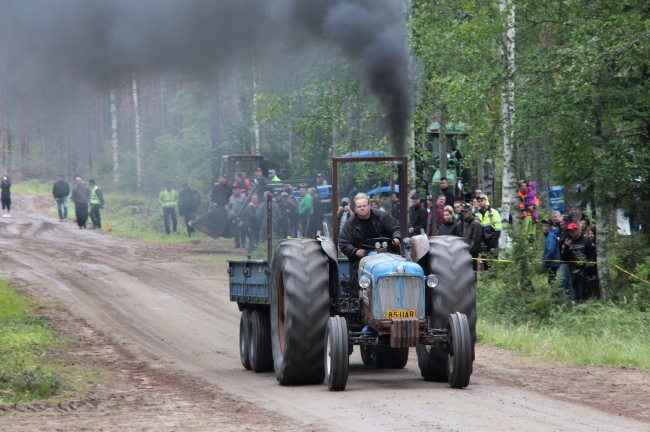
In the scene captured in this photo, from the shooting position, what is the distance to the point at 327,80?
1967 centimetres

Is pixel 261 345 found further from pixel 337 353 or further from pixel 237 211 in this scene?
pixel 237 211

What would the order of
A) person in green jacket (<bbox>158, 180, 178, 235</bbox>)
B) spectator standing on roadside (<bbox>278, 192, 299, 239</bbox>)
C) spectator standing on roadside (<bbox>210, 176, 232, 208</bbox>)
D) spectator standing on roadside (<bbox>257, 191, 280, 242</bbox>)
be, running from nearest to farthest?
spectator standing on roadside (<bbox>278, 192, 299, 239</bbox>) < spectator standing on roadside (<bbox>257, 191, 280, 242</bbox>) < spectator standing on roadside (<bbox>210, 176, 232, 208</bbox>) < person in green jacket (<bbox>158, 180, 178, 235</bbox>)

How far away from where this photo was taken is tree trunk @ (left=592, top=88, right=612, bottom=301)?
14.3 metres

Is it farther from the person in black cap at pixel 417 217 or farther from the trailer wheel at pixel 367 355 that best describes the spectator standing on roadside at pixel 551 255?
the trailer wheel at pixel 367 355

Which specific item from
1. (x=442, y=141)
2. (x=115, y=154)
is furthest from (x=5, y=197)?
(x=442, y=141)

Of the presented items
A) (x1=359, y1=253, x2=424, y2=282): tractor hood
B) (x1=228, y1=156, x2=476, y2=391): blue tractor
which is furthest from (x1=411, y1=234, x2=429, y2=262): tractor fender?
(x1=359, y1=253, x2=424, y2=282): tractor hood

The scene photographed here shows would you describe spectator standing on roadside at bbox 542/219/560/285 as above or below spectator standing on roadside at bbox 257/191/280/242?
below

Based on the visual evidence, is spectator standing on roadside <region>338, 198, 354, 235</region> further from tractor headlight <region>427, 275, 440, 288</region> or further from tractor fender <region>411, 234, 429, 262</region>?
tractor headlight <region>427, 275, 440, 288</region>

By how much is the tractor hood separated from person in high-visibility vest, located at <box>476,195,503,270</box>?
9321 millimetres

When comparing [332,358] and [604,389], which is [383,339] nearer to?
[332,358]

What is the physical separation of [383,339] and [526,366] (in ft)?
8.91

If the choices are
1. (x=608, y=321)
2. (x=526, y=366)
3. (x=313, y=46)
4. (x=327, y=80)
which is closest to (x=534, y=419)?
(x=526, y=366)

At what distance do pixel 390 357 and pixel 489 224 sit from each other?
855 centimetres

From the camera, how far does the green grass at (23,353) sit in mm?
8367
